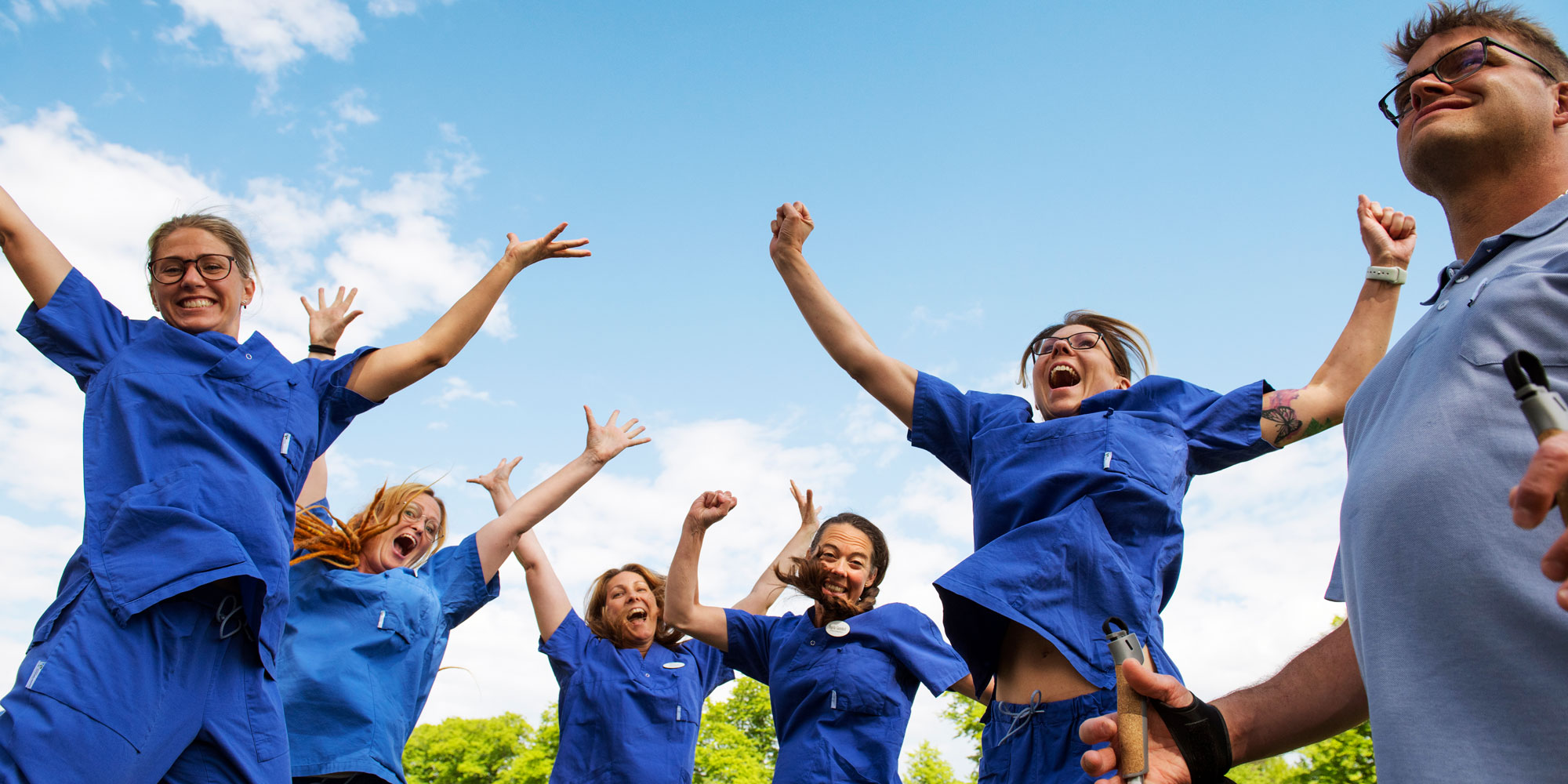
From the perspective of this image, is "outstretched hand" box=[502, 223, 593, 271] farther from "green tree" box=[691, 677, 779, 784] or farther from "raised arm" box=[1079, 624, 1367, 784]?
"green tree" box=[691, 677, 779, 784]

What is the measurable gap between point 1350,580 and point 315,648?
4567mm

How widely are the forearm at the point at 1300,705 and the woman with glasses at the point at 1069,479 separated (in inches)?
37.6

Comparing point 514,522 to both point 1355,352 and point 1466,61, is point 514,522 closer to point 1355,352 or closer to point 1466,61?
point 1355,352

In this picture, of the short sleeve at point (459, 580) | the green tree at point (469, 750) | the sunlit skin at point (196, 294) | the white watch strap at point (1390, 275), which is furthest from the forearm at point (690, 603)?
the green tree at point (469, 750)

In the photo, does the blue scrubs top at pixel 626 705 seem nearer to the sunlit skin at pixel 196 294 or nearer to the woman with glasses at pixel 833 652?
the woman with glasses at pixel 833 652

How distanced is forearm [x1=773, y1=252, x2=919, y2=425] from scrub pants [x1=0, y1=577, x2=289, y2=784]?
6.57ft

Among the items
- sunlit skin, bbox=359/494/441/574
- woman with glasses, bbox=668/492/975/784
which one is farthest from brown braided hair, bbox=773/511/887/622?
sunlit skin, bbox=359/494/441/574

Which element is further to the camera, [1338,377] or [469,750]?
[469,750]

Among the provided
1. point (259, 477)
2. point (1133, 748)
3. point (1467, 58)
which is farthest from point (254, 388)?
point (1467, 58)

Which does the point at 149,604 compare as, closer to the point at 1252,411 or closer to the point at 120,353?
the point at 120,353

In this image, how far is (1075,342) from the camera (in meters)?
4.00

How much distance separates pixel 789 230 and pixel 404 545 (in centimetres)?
339

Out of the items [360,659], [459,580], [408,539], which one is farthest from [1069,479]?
[408,539]

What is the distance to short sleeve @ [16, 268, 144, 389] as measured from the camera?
3.27m
